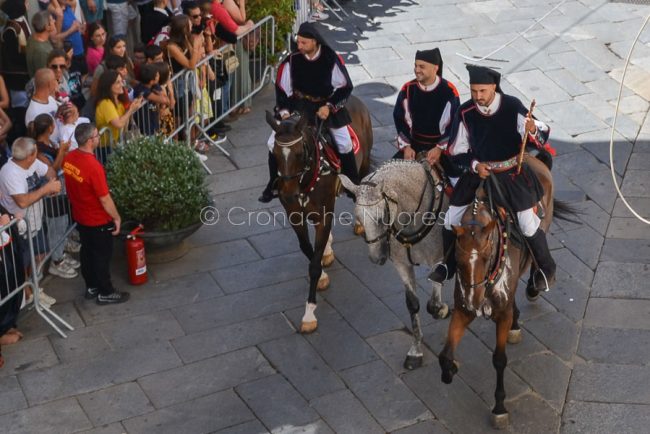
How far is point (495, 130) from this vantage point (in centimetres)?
823

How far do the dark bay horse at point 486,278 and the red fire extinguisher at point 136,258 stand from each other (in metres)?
3.30

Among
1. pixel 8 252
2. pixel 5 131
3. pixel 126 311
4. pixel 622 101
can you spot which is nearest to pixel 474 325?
pixel 126 311

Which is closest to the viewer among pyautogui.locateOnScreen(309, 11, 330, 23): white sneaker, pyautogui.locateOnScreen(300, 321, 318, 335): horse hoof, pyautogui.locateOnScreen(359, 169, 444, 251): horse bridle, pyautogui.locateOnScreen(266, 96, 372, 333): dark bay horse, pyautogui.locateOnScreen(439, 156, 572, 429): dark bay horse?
pyautogui.locateOnScreen(439, 156, 572, 429): dark bay horse

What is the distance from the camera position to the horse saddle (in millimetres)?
9461

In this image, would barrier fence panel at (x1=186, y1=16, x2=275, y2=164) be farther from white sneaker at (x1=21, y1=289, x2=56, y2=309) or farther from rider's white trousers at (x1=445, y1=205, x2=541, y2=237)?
rider's white trousers at (x1=445, y1=205, x2=541, y2=237)

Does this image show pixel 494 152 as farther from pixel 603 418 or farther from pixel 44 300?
pixel 44 300

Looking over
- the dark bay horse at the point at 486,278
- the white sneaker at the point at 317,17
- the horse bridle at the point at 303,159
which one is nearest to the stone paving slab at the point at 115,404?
the horse bridle at the point at 303,159

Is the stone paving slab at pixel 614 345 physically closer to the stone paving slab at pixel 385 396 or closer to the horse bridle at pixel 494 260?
the stone paving slab at pixel 385 396

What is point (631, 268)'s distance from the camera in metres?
10.6

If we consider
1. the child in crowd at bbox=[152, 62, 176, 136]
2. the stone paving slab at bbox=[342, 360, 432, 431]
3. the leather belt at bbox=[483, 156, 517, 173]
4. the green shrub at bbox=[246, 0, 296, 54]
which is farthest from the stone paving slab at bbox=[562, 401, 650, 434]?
the green shrub at bbox=[246, 0, 296, 54]

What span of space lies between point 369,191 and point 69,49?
4.52m

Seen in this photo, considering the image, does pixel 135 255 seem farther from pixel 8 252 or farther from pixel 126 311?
pixel 8 252

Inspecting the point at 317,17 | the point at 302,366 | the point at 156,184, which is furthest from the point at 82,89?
the point at 317,17

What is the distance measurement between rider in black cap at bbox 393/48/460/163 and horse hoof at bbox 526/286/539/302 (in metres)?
1.63
